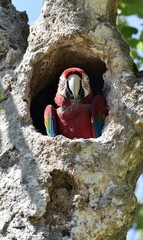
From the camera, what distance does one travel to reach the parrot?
4.44 m

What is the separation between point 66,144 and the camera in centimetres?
383

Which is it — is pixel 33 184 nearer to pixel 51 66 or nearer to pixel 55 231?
pixel 55 231

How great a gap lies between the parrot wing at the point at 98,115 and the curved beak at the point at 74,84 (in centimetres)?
25

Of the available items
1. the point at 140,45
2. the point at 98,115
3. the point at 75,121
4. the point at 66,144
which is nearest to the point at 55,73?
the point at 75,121

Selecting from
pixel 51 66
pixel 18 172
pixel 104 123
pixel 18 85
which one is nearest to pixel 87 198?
pixel 18 172

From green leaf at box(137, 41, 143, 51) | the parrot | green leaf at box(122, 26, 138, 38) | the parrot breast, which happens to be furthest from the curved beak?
green leaf at box(137, 41, 143, 51)

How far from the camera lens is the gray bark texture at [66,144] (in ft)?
11.9

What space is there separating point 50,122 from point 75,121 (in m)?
0.19

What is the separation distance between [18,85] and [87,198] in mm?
1024

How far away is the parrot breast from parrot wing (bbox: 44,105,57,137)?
0.27 feet

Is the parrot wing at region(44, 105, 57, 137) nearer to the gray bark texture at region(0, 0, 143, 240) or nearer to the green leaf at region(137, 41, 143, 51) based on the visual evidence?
the gray bark texture at region(0, 0, 143, 240)

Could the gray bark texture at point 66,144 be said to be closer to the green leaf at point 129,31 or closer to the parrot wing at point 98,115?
the parrot wing at point 98,115

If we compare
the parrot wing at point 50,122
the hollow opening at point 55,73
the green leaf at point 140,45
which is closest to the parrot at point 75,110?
the parrot wing at point 50,122

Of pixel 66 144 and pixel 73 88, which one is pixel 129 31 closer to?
pixel 73 88
